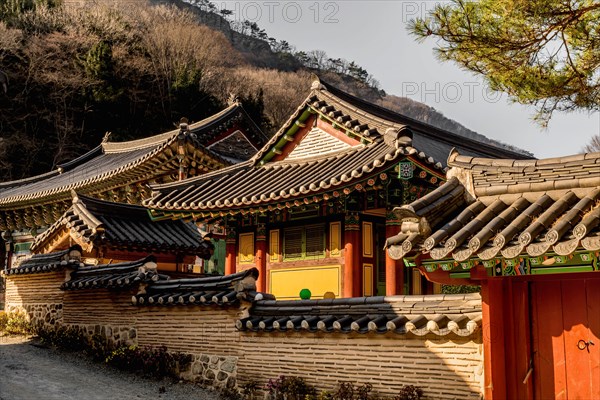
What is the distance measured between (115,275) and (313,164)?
522 centimetres

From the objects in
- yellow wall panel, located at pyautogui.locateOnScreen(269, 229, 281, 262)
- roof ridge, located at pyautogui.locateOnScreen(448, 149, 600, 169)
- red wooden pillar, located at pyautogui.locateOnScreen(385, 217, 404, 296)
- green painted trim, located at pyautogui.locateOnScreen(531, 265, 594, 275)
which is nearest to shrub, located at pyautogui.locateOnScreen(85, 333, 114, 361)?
yellow wall panel, located at pyautogui.locateOnScreen(269, 229, 281, 262)

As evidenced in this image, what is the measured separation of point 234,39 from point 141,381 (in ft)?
251

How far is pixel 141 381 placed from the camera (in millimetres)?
12367

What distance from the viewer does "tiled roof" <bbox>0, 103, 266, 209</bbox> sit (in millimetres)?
21625

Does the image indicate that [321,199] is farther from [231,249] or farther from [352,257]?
[231,249]

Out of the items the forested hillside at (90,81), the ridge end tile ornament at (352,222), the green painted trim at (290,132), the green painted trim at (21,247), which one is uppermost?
the forested hillside at (90,81)

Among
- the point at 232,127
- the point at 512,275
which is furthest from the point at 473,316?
the point at 232,127

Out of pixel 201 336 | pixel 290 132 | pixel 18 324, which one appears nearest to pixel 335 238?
pixel 290 132

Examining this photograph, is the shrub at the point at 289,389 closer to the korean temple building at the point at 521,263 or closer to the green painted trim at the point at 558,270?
the korean temple building at the point at 521,263

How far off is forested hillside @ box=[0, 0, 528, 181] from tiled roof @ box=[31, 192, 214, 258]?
22.7 m

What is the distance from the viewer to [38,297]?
1648 cm

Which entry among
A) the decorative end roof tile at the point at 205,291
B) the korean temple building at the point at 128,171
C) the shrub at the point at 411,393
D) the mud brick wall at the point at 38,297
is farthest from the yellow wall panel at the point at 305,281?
the korean temple building at the point at 128,171

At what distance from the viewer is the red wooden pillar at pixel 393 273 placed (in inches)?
515

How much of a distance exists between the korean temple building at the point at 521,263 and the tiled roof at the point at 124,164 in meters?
15.3
